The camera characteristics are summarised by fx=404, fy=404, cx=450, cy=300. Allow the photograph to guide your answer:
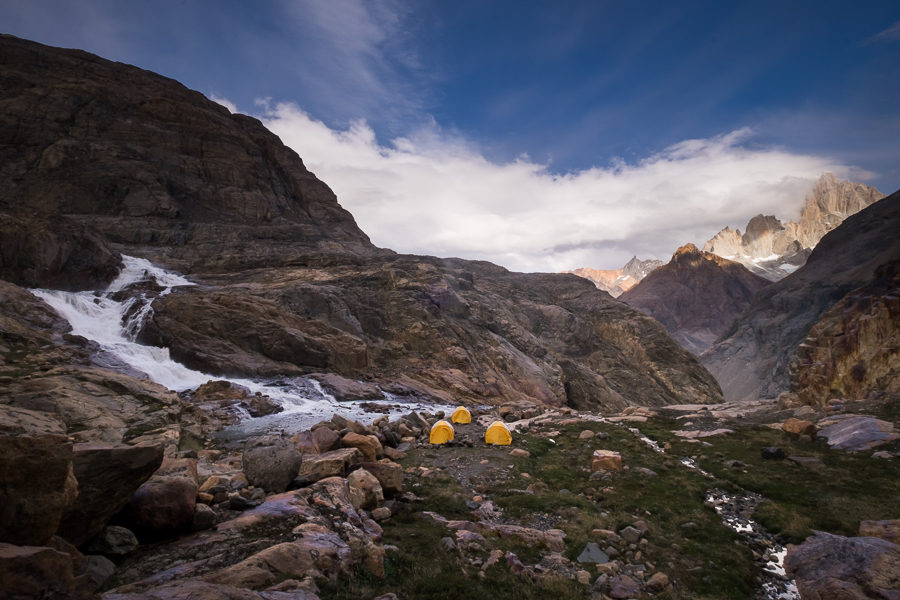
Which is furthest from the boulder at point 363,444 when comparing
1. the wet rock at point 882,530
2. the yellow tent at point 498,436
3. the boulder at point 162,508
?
the wet rock at point 882,530

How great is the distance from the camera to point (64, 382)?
22812mm

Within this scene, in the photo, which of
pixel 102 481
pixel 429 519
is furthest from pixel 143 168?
pixel 429 519

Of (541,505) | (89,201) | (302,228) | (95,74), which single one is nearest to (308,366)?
(541,505)

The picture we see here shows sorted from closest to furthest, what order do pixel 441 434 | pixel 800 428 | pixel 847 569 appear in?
pixel 847 569, pixel 441 434, pixel 800 428

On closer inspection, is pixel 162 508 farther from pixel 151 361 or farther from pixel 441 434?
pixel 151 361

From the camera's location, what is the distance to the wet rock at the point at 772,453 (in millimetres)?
22703

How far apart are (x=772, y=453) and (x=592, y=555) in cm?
1789

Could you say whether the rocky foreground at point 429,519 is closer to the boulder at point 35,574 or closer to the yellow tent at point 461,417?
the boulder at point 35,574

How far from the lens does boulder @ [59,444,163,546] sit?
7.26 meters

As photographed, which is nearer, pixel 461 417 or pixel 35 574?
pixel 35 574

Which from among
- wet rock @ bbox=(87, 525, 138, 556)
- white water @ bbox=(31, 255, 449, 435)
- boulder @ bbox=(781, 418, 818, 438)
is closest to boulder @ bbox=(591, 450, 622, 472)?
boulder @ bbox=(781, 418, 818, 438)

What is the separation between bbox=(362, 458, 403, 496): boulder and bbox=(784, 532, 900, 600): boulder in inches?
464

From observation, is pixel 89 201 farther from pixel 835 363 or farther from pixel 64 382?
pixel 835 363

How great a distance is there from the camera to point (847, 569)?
9844 millimetres
